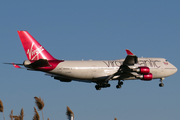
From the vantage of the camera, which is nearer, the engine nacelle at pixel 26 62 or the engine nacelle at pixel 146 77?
the engine nacelle at pixel 26 62

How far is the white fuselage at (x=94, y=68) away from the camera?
61531 millimetres

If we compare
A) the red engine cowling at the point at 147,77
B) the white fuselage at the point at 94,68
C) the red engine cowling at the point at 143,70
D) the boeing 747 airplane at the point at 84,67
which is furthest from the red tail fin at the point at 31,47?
the red engine cowling at the point at 147,77

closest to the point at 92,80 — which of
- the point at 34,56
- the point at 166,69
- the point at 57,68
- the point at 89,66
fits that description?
the point at 89,66

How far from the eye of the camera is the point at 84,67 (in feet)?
206

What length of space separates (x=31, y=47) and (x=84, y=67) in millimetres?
10268

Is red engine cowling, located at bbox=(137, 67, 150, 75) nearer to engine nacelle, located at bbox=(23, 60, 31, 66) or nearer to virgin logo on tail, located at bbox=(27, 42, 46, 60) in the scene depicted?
virgin logo on tail, located at bbox=(27, 42, 46, 60)

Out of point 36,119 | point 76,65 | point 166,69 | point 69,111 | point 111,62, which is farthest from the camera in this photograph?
point 166,69

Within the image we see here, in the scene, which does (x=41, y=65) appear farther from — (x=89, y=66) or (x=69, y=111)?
(x=69, y=111)

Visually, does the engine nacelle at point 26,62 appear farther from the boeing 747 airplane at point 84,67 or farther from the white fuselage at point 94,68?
the white fuselage at point 94,68

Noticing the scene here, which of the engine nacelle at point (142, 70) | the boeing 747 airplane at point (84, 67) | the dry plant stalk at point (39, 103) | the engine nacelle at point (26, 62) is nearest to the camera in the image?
the dry plant stalk at point (39, 103)

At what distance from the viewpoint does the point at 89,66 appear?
63.6 metres

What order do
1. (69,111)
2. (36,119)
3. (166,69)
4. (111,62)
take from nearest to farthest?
(36,119) < (69,111) < (111,62) < (166,69)

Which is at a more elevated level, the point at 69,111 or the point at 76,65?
the point at 76,65

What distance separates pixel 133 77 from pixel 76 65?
1217cm
